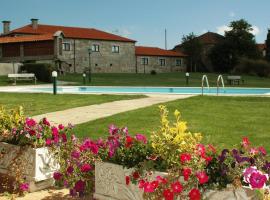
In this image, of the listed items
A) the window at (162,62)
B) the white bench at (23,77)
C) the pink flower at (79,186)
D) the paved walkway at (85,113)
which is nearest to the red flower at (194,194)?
the pink flower at (79,186)

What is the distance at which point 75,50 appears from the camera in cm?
5606

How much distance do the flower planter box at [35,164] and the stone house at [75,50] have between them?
130 feet

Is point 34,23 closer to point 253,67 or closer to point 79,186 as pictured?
point 253,67

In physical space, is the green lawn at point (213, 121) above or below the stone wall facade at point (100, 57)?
below

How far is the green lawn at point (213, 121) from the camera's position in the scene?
25.3ft

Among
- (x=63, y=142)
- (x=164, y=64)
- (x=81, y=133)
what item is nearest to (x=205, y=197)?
(x=63, y=142)

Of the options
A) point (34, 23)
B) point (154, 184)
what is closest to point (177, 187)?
point (154, 184)

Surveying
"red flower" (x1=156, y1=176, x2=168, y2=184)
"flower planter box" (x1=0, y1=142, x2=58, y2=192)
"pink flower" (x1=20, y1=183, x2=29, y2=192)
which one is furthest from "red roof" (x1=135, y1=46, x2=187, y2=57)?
"red flower" (x1=156, y1=176, x2=168, y2=184)

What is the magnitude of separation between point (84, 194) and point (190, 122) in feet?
18.1

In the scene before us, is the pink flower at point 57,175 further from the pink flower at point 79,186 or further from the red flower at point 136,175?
Result: the red flower at point 136,175

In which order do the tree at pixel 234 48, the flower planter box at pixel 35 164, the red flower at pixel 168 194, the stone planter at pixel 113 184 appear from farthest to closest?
the tree at pixel 234 48 → the flower planter box at pixel 35 164 → the stone planter at pixel 113 184 → the red flower at pixel 168 194

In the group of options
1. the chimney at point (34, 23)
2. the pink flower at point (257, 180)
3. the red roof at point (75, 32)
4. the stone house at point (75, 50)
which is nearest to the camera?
the pink flower at point (257, 180)

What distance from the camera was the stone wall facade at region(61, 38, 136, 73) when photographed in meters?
55.6

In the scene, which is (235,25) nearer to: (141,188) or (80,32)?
Answer: (80,32)
